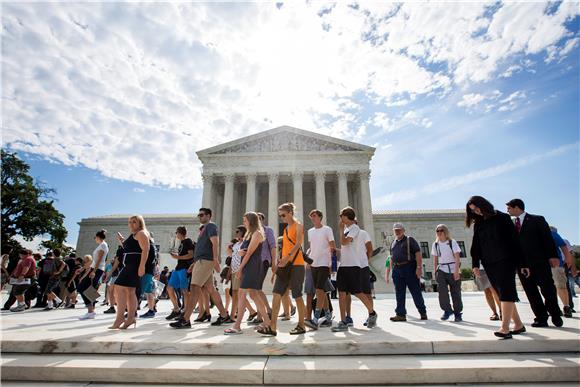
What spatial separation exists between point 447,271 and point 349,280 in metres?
2.62

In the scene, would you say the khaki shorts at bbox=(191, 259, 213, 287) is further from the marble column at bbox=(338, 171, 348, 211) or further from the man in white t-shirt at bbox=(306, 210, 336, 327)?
the marble column at bbox=(338, 171, 348, 211)

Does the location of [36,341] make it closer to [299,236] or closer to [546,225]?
[299,236]

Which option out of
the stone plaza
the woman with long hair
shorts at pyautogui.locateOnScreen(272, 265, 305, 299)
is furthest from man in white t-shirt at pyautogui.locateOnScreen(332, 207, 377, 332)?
the woman with long hair

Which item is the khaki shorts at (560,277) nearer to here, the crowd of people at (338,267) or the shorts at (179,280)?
the crowd of people at (338,267)

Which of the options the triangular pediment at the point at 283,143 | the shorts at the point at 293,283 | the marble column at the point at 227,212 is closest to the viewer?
the shorts at the point at 293,283

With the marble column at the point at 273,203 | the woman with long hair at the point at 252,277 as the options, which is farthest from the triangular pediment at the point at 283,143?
the woman with long hair at the point at 252,277

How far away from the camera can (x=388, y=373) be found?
3.02 m

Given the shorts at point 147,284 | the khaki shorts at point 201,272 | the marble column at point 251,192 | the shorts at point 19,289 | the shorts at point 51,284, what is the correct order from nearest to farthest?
the khaki shorts at point 201,272 → the shorts at point 147,284 → the shorts at point 19,289 → the shorts at point 51,284 → the marble column at point 251,192

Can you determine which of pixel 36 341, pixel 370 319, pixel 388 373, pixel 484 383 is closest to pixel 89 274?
pixel 36 341

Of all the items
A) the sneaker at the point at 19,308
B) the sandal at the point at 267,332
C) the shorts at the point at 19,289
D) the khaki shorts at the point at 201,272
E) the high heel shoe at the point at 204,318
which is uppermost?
the khaki shorts at the point at 201,272

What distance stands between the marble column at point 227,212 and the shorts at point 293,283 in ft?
90.1

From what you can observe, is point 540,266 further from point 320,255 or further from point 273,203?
point 273,203

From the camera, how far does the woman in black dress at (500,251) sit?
13.7 feet

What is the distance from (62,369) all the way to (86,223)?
56527mm
